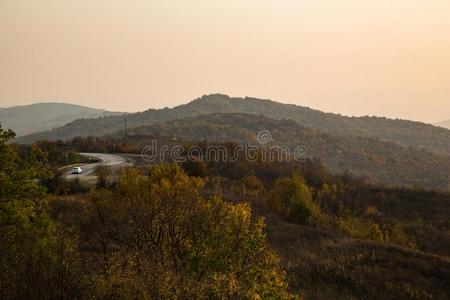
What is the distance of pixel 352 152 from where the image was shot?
169m

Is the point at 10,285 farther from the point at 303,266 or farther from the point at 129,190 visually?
the point at 303,266

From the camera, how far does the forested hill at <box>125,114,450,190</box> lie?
139m

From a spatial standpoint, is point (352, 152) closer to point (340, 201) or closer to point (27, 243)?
point (340, 201)

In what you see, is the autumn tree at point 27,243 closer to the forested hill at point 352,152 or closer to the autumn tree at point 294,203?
the autumn tree at point 294,203

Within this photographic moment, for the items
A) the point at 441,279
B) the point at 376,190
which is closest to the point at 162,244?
the point at 441,279

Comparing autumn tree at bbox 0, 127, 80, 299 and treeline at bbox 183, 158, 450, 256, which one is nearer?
autumn tree at bbox 0, 127, 80, 299

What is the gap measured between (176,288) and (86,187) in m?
32.9

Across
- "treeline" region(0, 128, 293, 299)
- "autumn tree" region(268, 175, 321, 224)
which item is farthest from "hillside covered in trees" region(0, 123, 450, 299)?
"autumn tree" region(268, 175, 321, 224)

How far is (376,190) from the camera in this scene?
275 feet

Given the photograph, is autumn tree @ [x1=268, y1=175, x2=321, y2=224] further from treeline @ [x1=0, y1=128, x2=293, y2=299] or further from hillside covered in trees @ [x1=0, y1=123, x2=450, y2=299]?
treeline @ [x1=0, y1=128, x2=293, y2=299]

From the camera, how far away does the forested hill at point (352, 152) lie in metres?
139

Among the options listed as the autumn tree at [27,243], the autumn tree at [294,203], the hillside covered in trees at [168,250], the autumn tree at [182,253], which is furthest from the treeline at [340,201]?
the autumn tree at [27,243]

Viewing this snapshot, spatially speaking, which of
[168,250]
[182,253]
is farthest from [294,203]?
[168,250]

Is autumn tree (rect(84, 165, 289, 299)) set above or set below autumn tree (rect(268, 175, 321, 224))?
above
